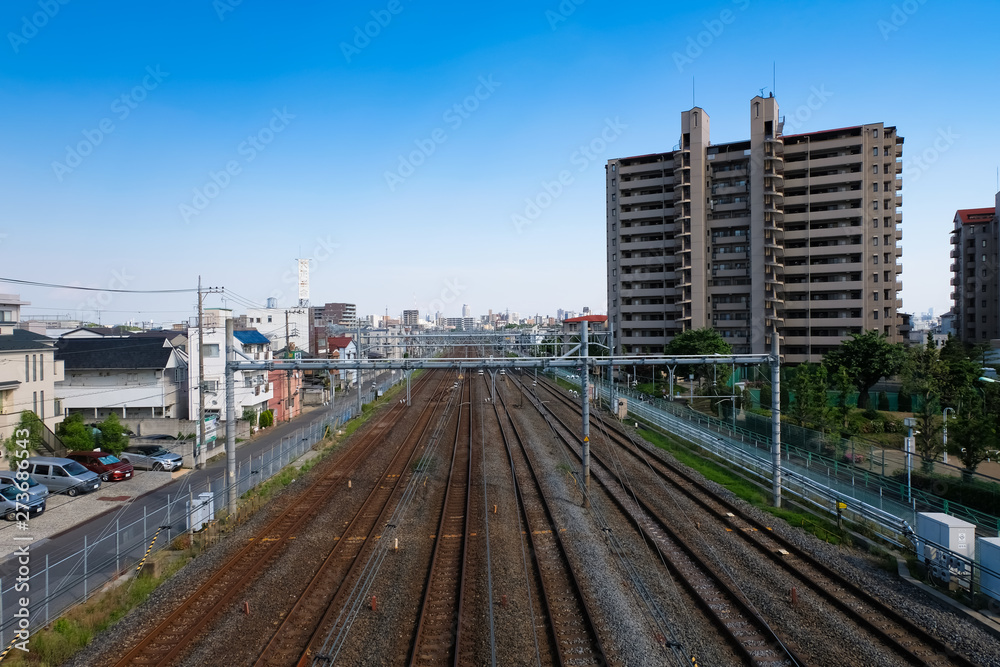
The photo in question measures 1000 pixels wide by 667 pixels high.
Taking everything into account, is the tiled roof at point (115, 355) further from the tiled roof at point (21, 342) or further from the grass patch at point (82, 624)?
the grass patch at point (82, 624)

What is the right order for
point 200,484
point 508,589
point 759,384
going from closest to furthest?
point 508,589
point 200,484
point 759,384

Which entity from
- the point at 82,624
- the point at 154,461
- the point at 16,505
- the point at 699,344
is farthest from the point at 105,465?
the point at 699,344

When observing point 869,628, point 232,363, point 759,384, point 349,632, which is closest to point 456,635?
point 349,632

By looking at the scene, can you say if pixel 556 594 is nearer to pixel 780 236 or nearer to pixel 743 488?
pixel 743 488

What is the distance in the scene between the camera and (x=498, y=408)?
127ft

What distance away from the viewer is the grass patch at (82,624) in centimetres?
868

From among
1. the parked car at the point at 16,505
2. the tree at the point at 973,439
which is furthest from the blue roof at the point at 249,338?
the tree at the point at 973,439

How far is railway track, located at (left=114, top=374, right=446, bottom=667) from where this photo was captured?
888cm

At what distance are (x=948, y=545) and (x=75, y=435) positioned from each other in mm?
28982

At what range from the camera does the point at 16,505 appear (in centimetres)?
1548

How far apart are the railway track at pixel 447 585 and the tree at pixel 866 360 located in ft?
86.7

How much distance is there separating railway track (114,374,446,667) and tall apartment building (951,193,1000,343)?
67664 millimetres

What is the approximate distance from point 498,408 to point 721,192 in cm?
2997

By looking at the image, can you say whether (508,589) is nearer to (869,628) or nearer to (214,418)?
(869,628)
